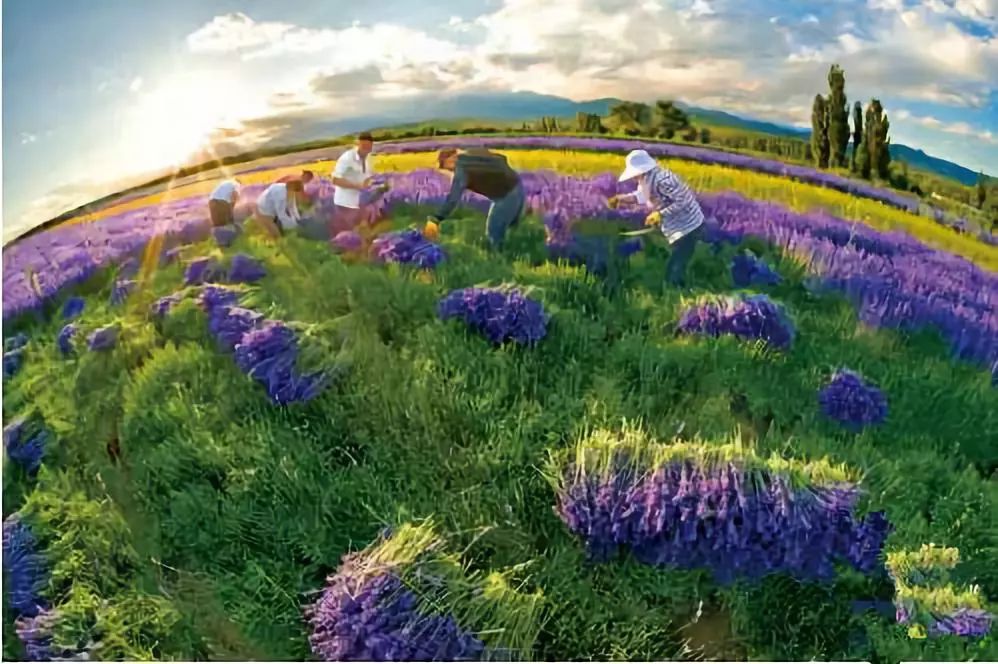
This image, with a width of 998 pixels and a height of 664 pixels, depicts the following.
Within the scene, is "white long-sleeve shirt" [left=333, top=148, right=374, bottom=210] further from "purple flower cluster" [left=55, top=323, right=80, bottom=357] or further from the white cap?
"purple flower cluster" [left=55, top=323, right=80, bottom=357]

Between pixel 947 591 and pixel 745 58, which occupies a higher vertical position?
pixel 745 58

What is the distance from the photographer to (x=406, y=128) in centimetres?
333

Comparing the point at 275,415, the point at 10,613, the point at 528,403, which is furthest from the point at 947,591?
the point at 10,613

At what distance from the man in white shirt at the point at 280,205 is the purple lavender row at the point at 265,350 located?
0.93 feet

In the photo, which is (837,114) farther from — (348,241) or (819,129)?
(348,241)

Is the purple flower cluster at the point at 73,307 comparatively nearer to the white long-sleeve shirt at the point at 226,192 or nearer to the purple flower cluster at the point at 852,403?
the white long-sleeve shirt at the point at 226,192

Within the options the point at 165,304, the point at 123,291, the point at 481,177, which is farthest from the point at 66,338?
the point at 481,177

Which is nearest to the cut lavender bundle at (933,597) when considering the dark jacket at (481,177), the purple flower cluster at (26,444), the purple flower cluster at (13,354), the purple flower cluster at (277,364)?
the dark jacket at (481,177)

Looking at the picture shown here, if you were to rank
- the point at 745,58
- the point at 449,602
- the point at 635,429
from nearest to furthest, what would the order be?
1. the point at 449,602
2. the point at 635,429
3. the point at 745,58

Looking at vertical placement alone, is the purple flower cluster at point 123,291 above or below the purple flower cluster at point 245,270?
below

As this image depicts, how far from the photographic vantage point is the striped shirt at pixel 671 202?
3250mm

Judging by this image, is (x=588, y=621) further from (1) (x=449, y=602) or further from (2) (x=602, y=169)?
(2) (x=602, y=169)

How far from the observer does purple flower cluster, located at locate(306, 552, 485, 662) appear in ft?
9.08

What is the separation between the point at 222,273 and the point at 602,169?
117 centimetres
